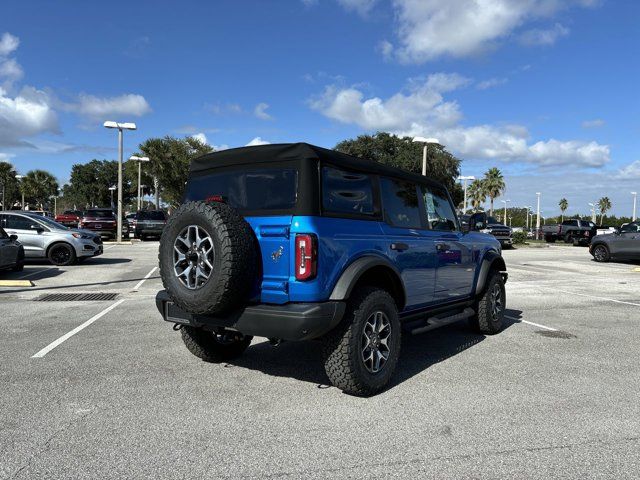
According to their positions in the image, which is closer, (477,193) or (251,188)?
(251,188)

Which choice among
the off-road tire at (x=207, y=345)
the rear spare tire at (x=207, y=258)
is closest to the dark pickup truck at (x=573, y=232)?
the off-road tire at (x=207, y=345)

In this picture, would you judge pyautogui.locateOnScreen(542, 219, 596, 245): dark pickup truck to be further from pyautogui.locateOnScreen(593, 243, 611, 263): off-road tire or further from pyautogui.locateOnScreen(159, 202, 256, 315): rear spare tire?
pyautogui.locateOnScreen(159, 202, 256, 315): rear spare tire

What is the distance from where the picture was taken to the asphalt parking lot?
298 cm

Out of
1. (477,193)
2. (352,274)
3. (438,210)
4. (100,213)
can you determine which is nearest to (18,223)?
(438,210)

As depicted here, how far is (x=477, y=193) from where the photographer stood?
7562 cm

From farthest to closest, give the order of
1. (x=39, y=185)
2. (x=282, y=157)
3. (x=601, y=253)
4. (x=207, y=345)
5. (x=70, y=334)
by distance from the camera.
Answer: (x=39, y=185) → (x=601, y=253) → (x=70, y=334) → (x=207, y=345) → (x=282, y=157)

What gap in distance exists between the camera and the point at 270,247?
152 inches

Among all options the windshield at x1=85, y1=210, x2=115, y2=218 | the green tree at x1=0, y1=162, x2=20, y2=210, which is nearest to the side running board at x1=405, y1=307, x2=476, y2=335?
the windshield at x1=85, y1=210, x2=115, y2=218

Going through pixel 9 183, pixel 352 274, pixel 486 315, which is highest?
pixel 9 183

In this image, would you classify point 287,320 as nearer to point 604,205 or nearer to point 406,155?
point 406,155

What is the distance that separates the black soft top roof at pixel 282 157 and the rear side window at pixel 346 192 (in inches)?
3.3

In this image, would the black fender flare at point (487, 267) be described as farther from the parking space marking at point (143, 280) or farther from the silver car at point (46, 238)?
the silver car at point (46, 238)

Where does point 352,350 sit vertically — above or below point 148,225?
below

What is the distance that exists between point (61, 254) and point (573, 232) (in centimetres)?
3147
